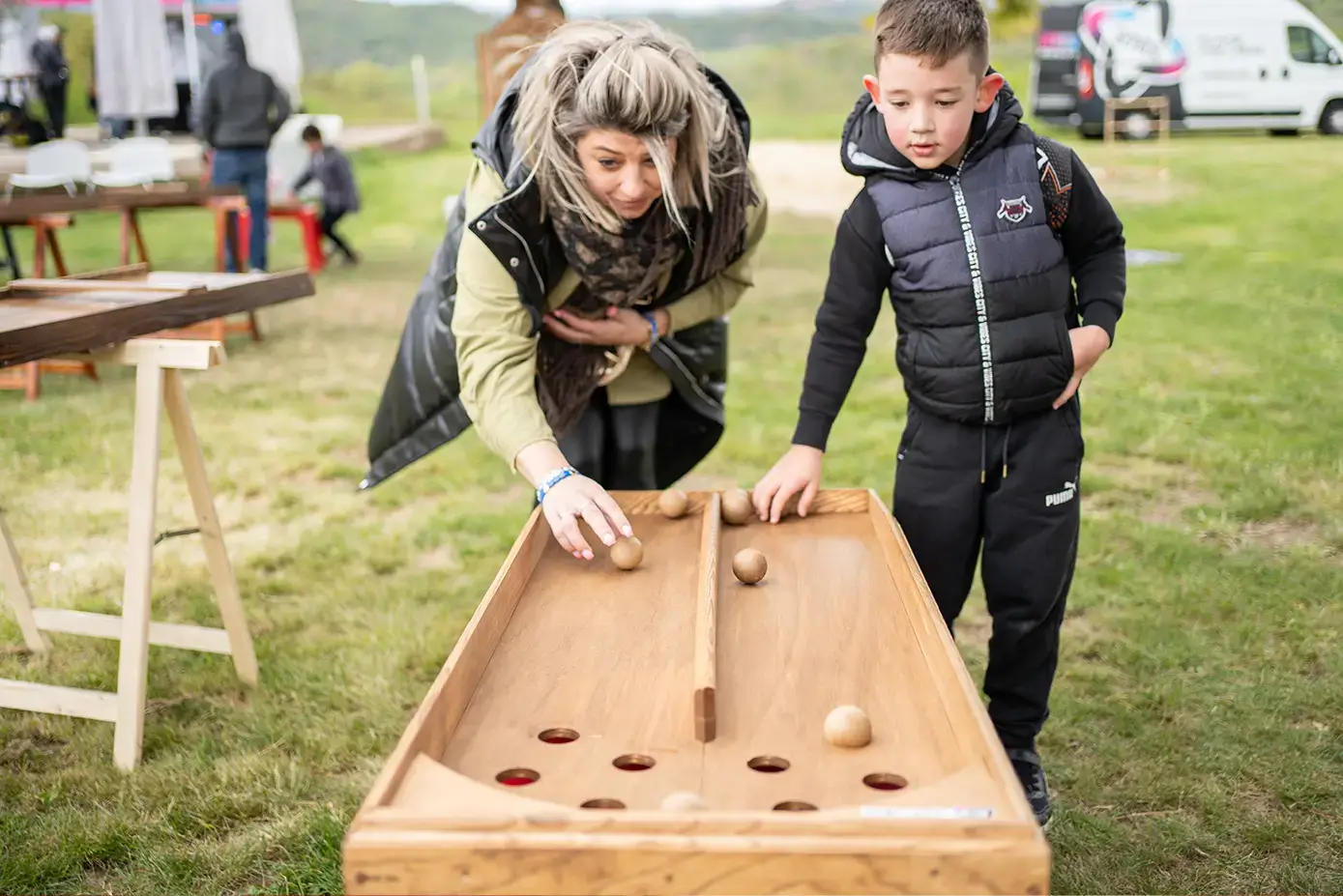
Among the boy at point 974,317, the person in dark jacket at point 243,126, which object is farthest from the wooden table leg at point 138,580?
the person in dark jacket at point 243,126

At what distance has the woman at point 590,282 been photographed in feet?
8.00

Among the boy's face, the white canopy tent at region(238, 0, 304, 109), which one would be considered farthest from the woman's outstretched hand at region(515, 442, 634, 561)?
the white canopy tent at region(238, 0, 304, 109)

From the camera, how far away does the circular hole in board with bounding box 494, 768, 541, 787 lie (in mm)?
1602

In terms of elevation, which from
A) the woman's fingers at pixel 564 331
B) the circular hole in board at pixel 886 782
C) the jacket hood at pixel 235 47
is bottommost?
the circular hole in board at pixel 886 782

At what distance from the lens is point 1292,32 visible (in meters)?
11.7

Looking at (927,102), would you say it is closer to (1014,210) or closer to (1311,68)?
(1014,210)

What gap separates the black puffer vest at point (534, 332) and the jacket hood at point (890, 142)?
0.40 meters

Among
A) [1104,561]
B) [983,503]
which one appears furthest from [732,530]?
[1104,561]

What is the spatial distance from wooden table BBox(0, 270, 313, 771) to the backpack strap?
6.57 ft

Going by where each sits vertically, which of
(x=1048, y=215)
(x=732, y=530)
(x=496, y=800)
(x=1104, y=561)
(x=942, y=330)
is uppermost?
(x=1048, y=215)

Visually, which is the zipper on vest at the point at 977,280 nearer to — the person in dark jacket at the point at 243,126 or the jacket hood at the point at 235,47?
the person in dark jacket at the point at 243,126

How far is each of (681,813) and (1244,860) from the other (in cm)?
194

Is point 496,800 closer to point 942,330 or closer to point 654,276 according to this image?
point 942,330

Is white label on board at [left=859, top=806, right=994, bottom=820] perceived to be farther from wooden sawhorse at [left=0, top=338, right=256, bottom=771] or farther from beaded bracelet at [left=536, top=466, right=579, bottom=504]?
wooden sawhorse at [left=0, top=338, right=256, bottom=771]
